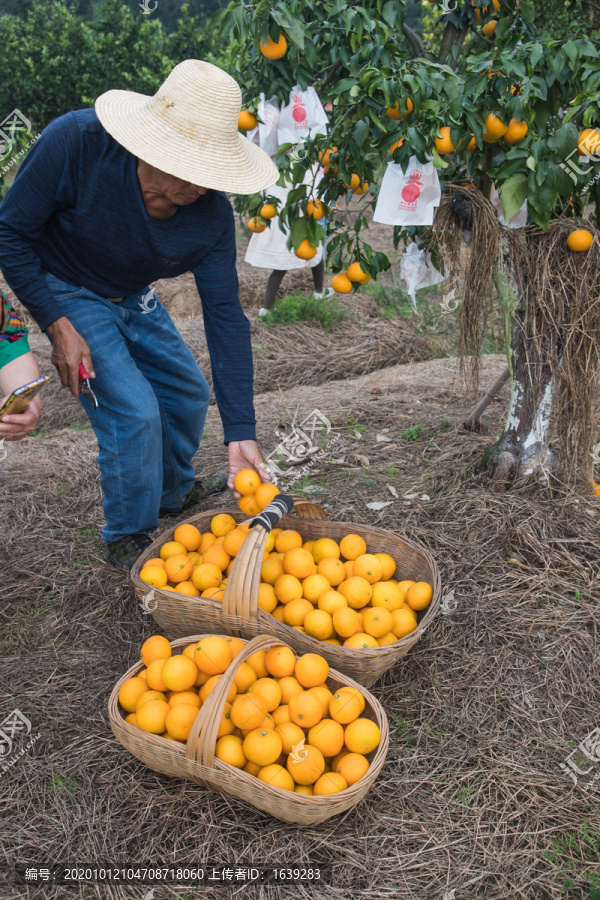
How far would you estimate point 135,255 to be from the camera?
226cm

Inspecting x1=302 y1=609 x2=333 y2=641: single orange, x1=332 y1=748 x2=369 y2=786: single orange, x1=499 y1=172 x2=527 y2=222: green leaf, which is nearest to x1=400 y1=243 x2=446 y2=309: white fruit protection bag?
x1=499 y1=172 x2=527 y2=222: green leaf

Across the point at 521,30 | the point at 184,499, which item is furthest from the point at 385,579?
the point at 521,30

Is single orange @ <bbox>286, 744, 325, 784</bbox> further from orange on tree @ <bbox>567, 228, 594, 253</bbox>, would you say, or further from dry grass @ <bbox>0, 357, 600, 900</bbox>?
orange on tree @ <bbox>567, 228, 594, 253</bbox>

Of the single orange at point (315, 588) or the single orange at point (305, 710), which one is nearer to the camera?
the single orange at point (305, 710)

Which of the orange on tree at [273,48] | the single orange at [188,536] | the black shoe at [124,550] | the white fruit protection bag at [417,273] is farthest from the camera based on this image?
the white fruit protection bag at [417,273]

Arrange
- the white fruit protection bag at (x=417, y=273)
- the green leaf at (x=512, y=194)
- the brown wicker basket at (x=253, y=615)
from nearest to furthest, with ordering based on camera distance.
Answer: the brown wicker basket at (x=253, y=615) → the green leaf at (x=512, y=194) → the white fruit protection bag at (x=417, y=273)

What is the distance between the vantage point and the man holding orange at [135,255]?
1.94m

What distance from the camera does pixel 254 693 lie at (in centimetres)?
166

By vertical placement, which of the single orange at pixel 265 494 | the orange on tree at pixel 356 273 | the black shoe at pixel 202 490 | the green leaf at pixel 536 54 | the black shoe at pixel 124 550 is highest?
the green leaf at pixel 536 54

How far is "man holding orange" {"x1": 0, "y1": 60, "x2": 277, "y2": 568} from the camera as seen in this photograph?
1.94 metres

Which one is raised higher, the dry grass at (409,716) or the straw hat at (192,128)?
the straw hat at (192,128)

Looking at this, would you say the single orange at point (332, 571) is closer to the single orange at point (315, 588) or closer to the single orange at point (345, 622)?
the single orange at point (315, 588)

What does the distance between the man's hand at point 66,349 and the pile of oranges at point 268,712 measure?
94 cm

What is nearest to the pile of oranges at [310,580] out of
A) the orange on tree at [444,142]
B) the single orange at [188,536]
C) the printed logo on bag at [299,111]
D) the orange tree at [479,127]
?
the single orange at [188,536]
